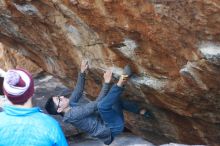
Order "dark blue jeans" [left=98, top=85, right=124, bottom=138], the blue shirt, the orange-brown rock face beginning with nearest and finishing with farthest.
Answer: the blue shirt < the orange-brown rock face < "dark blue jeans" [left=98, top=85, right=124, bottom=138]

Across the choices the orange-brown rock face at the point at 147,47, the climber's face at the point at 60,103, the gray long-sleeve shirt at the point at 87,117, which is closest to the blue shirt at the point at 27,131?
the orange-brown rock face at the point at 147,47

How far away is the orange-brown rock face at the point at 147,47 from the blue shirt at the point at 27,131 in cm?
187

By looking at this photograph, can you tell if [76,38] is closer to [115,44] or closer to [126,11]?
[115,44]

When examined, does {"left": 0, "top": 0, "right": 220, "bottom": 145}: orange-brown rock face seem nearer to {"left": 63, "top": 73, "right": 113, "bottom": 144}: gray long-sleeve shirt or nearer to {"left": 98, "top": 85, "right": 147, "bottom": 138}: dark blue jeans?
{"left": 98, "top": 85, "right": 147, "bottom": 138}: dark blue jeans

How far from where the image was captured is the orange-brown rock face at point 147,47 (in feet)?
14.5

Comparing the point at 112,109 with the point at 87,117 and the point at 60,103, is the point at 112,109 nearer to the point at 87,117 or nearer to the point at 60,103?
the point at 87,117

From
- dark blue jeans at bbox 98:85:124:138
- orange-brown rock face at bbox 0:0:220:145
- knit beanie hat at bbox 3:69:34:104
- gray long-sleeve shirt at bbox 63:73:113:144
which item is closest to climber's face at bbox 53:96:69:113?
gray long-sleeve shirt at bbox 63:73:113:144

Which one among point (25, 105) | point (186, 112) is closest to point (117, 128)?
point (186, 112)

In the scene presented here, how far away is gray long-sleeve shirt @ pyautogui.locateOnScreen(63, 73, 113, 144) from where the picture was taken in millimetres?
5797

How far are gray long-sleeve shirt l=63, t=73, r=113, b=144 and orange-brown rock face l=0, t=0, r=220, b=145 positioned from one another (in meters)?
0.35

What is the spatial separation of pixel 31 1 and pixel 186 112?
7.57ft

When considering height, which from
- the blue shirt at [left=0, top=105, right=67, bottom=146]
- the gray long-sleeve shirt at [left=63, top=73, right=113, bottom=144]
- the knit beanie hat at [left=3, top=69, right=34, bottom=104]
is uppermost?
the knit beanie hat at [left=3, top=69, right=34, bottom=104]

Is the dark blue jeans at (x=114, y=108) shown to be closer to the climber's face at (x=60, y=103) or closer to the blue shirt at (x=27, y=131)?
the climber's face at (x=60, y=103)

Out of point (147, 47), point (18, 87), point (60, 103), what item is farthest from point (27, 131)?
point (60, 103)
